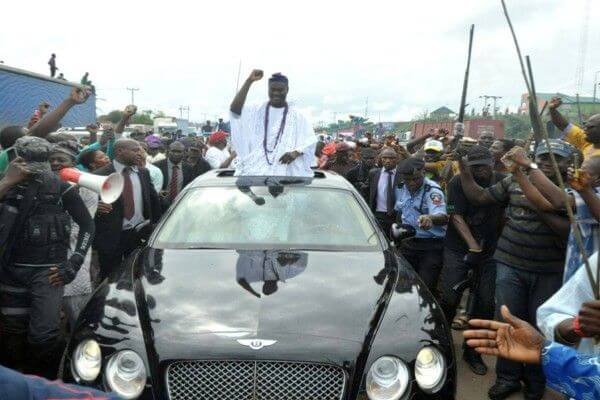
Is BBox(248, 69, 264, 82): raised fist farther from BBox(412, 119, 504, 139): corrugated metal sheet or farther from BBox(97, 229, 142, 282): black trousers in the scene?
BBox(412, 119, 504, 139): corrugated metal sheet

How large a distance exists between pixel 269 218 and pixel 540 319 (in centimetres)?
212

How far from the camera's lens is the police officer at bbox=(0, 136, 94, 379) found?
3457mm

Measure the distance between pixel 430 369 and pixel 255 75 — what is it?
3672 millimetres

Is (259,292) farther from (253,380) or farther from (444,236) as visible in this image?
(444,236)

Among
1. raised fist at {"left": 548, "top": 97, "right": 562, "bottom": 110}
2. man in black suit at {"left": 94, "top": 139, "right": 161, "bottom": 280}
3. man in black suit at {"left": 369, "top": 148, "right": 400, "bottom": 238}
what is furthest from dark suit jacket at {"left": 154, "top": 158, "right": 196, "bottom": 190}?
raised fist at {"left": 548, "top": 97, "right": 562, "bottom": 110}

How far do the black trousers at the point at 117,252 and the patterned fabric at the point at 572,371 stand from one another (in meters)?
3.74

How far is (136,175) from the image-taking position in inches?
209

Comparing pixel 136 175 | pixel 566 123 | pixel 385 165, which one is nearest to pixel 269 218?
pixel 136 175

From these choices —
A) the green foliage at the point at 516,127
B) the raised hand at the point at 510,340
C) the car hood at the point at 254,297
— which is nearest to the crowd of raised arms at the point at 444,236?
the raised hand at the point at 510,340

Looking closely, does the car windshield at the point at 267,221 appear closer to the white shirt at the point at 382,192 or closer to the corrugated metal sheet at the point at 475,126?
the white shirt at the point at 382,192

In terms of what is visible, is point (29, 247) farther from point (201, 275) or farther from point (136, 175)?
point (136, 175)

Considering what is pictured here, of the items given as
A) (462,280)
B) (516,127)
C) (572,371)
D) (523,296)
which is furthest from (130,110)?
(516,127)

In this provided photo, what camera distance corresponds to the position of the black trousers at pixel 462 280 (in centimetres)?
469

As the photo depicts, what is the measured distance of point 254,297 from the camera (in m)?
3.01
